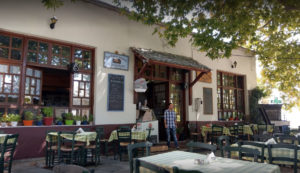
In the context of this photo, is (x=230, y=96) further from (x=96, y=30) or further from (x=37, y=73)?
(x=37, y=73)

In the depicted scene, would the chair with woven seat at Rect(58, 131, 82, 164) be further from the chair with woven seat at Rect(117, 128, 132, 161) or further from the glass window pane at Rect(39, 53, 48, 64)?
the glass window pane at Rect(39, 53, 48, 64)

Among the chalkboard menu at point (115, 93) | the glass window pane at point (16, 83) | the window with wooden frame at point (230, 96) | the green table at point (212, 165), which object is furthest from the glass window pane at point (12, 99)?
the window with wooden frame at point (230, 96)

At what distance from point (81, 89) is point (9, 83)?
2127 millimetres

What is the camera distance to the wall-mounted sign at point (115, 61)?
8.67 m

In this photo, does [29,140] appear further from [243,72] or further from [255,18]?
[243,72]

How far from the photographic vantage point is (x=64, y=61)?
26.3 ft

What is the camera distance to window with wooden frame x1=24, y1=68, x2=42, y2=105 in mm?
7340

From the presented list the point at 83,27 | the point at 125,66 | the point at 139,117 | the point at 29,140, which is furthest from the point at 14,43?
the point at 139,117

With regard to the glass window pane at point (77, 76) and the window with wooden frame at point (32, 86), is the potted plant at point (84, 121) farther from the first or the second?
the window with wooden frame at point (32, 86)

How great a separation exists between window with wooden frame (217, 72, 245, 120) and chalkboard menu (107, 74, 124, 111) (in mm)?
6197

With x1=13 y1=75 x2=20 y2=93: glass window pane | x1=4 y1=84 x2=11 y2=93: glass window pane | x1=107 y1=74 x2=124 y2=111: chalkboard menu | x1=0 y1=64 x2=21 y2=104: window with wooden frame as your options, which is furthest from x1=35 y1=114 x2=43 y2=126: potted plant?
x1=107 y1=74 x2=124 y2=111: chalkboard menu

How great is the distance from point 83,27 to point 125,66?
1998 millimetres

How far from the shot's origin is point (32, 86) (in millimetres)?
7508

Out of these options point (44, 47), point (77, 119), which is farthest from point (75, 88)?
point (44, 47)
